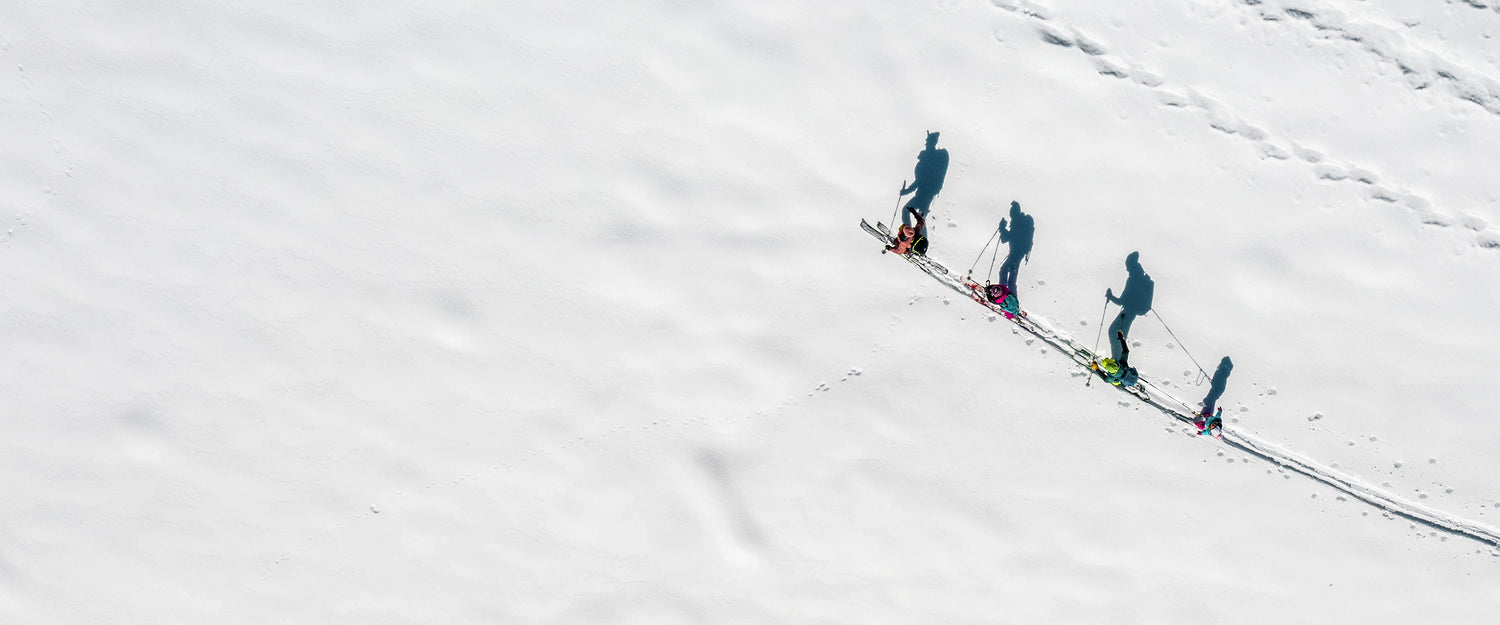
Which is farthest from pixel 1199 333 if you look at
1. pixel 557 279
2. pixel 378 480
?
pixel 378 480

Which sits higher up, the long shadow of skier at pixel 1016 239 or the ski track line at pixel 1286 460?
the long shadow of skier at pixel 1016 239

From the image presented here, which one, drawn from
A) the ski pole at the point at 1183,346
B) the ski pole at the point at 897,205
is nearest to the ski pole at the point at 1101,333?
the ski pole at the point at 1183,346

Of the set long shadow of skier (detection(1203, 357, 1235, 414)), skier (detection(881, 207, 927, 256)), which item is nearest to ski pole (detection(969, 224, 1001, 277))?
skier (detection(881, 207, 927, 256))

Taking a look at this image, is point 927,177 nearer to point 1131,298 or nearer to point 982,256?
point 982,256

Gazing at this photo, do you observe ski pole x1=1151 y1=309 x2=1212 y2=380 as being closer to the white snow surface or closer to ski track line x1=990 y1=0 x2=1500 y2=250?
the white snow surface

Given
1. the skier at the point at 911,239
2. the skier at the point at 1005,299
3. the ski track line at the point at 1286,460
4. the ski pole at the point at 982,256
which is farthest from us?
the ski track line at the point at 1286,460

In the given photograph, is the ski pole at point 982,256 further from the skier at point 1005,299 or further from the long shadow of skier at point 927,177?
the long shadow of skier at point 927,177

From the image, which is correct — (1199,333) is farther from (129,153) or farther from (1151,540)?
(129,153)
